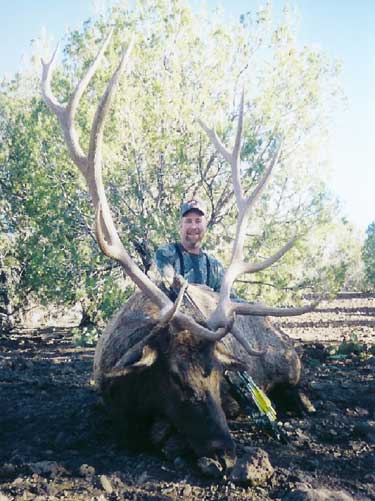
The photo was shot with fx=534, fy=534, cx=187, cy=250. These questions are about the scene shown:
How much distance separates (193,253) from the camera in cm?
518

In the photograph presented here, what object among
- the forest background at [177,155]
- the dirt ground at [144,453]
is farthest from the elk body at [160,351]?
the forest background at [177,155]

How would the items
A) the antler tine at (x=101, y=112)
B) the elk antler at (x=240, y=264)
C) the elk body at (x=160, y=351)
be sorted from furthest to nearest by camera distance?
1. the elk antler at (x=240, y=264)
2. the antler tine at (x=101, y=112)
3. the elk body at (x=160, y=351)

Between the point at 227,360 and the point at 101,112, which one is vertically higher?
the point at 101,112

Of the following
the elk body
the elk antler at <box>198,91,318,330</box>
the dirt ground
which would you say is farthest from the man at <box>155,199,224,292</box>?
the dirt ground

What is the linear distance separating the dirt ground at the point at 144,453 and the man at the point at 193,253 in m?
1.35

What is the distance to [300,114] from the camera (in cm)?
881

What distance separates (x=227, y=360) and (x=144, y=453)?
75 centimetres

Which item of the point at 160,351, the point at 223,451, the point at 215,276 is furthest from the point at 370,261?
the point at 223,451

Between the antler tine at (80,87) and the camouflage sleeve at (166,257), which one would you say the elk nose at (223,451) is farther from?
the antler tine at (80,87)

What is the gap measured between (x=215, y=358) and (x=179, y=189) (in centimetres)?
543

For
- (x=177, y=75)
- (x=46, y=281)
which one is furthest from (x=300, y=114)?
(x=46, y=281)

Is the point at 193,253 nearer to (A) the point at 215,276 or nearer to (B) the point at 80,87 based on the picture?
(A) the point at 215,276

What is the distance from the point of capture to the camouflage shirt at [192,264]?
503cm

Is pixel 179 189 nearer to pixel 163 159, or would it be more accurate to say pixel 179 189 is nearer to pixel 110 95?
pixel 163 159
